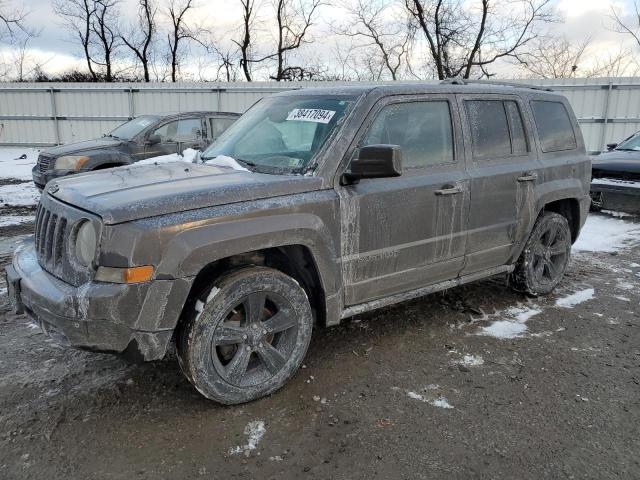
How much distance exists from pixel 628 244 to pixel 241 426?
260 inches

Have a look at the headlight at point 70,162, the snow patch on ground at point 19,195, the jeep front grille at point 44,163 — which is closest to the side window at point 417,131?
the headlight at point 70,162

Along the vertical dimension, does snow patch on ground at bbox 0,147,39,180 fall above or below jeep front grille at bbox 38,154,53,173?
below

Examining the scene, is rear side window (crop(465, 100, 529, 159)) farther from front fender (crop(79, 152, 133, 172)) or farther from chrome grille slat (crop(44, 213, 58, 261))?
front fender (crop(79, 152, 133, 172))

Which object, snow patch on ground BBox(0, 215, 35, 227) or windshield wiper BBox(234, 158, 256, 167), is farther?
snow patch on ground BBox(0, 215, 35, 227)

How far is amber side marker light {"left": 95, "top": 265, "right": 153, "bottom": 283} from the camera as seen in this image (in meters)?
2.71

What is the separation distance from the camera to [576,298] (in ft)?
17.3

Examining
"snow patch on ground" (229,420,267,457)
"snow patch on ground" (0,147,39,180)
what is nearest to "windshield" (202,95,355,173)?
"snow patch on ground" (229,420,267,457)

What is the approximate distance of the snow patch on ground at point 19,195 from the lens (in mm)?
9812

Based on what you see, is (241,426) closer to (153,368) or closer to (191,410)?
(191,410)

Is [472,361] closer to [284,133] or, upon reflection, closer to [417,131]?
[417,131]

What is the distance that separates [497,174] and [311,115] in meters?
1.63

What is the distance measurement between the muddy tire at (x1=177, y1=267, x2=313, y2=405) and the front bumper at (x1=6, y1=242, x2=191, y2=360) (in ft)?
0.55

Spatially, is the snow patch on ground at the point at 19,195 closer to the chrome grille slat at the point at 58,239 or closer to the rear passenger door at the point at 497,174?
the chrome grille slat at the point at 58,239

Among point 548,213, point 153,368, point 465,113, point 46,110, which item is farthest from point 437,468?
point 46,110
